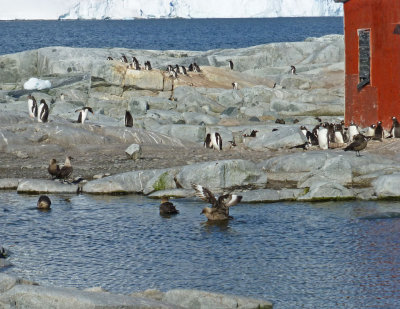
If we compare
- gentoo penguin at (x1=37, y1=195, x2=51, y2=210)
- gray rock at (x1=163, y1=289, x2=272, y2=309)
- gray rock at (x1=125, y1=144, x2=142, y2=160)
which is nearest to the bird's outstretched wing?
gentoo penguin at (x1=37, y1=195, x2=51, y2=210)

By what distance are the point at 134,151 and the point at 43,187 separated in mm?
3770

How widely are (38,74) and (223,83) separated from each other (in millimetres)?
14364

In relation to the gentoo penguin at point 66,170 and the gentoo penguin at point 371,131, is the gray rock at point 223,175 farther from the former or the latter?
the gentoo penguin at point 371,131

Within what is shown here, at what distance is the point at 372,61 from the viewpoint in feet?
79.9

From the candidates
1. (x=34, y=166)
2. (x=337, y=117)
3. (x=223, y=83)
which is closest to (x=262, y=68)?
(x=223, y=83)

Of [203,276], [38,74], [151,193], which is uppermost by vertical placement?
[38,74]

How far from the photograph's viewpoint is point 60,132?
2398 centimetres

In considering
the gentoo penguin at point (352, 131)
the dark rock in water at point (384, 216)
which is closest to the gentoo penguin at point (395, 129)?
the gentoo penguin at point (352, 131)

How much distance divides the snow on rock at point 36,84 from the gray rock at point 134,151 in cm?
2230

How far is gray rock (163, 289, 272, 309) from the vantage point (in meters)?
9.82

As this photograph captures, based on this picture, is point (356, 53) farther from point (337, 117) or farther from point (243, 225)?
point (243, 225)

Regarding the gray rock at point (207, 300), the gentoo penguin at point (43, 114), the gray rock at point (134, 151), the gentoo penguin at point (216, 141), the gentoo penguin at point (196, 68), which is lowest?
the gray rock at point (207, 300)

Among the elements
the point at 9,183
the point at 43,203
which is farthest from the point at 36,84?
the point at 43,203

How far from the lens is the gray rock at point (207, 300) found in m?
9.82
